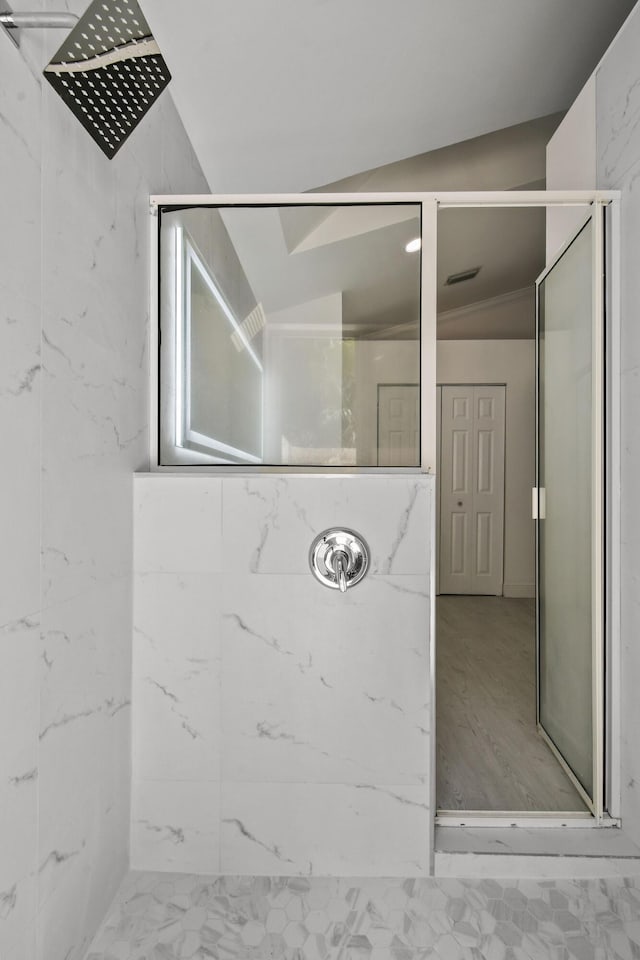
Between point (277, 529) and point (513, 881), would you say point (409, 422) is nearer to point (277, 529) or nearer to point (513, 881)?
point (277, 529)

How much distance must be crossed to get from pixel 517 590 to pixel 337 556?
4.22m

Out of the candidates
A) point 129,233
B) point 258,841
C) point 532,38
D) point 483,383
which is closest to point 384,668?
point 258,841

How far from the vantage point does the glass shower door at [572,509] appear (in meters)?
1.80

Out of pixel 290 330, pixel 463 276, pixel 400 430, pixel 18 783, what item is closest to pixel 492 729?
pixel 400 430

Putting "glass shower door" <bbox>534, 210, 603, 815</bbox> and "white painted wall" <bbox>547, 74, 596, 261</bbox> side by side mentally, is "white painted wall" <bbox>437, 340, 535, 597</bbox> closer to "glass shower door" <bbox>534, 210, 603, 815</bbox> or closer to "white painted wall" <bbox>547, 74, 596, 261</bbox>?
"glass shower door" <bbox>534, 210, 603, 815</bbox>

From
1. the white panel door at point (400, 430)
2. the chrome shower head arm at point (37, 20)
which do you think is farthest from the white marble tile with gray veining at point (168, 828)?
the chrome shower head arm at point (37, 20)

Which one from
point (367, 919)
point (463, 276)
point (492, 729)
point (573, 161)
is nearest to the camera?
point (367, 919)

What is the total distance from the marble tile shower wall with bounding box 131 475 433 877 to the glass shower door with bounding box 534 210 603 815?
0.59 meters

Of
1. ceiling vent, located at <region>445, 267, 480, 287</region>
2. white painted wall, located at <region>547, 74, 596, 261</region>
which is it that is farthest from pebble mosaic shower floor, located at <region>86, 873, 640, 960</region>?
ceiling vent, located at <region>445, 267, 480, 287</region>

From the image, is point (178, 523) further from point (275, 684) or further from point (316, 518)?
point (275, 684)

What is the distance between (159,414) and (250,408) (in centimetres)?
27

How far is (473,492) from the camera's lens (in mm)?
5449

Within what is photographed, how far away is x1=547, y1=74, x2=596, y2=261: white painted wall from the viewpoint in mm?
1943

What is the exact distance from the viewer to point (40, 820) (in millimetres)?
1140
